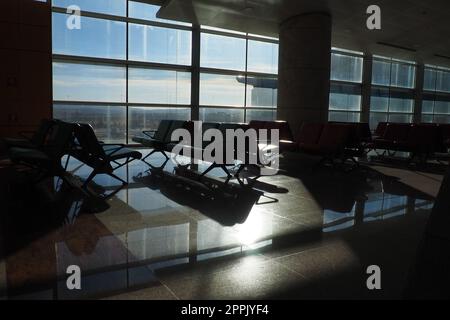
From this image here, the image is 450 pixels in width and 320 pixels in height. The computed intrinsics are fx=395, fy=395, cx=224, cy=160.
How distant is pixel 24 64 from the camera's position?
28.3 feet

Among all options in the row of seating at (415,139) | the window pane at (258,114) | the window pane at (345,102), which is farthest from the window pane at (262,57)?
the row of seating at (415,139)

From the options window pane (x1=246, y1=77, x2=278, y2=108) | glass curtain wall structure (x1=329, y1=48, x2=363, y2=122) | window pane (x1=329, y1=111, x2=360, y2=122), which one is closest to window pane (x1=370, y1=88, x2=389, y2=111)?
glass curtain wall structure (x1=329, y1=48, x2=363, y2=122)

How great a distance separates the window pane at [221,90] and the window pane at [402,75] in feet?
28.9

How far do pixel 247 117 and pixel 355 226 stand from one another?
10.1 meters

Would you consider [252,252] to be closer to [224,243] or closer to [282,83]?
[224,243]

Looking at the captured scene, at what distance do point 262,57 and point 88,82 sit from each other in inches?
237

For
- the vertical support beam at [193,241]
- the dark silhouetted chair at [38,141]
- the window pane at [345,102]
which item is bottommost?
the vertical support beam at [193,241]

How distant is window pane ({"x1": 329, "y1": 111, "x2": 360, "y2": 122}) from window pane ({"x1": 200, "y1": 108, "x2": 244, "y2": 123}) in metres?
4.50

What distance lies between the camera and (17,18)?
8.42 meters

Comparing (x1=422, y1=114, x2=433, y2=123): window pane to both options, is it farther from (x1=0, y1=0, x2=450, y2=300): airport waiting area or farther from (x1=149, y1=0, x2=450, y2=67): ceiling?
(x1=149, y1=0, x2=450, y2=67): ceiling

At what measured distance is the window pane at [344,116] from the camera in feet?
52.1

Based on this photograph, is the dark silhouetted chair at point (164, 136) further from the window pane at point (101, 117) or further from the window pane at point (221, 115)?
the window pane at point (221, 115)

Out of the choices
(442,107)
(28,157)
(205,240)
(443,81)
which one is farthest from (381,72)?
(205,240)
